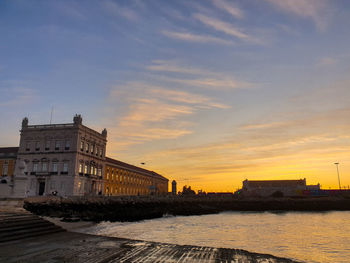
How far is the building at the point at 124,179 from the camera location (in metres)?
80.2

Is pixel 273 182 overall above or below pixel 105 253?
above

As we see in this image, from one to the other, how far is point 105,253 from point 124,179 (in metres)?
81.9

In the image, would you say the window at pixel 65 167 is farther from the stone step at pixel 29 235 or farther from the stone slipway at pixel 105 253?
the stone slipway at pixel 105 253

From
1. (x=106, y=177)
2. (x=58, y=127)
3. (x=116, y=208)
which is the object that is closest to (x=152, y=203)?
(x=116, y=208)

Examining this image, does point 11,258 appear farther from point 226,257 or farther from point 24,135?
point 24,135

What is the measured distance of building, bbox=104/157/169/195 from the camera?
3159 inches

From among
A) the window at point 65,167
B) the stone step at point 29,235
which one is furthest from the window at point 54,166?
the stone step at point 29,235

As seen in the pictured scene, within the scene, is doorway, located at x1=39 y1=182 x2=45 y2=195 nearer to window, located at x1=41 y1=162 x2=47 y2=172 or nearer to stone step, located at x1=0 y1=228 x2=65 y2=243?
window, located at x1=41 y1=162 x2=47 y2=172

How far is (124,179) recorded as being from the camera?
9100 centimetres

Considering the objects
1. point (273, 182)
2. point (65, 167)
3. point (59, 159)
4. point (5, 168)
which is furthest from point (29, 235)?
point (273, 182)

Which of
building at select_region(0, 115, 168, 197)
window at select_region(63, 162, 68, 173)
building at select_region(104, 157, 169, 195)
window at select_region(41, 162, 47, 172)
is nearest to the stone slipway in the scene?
building at select_region(0, 115, 168, 197)

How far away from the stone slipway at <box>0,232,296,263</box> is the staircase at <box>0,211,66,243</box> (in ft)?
2.31

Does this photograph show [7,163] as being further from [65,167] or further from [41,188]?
[65,167]

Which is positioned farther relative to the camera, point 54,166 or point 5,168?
point 5,168
